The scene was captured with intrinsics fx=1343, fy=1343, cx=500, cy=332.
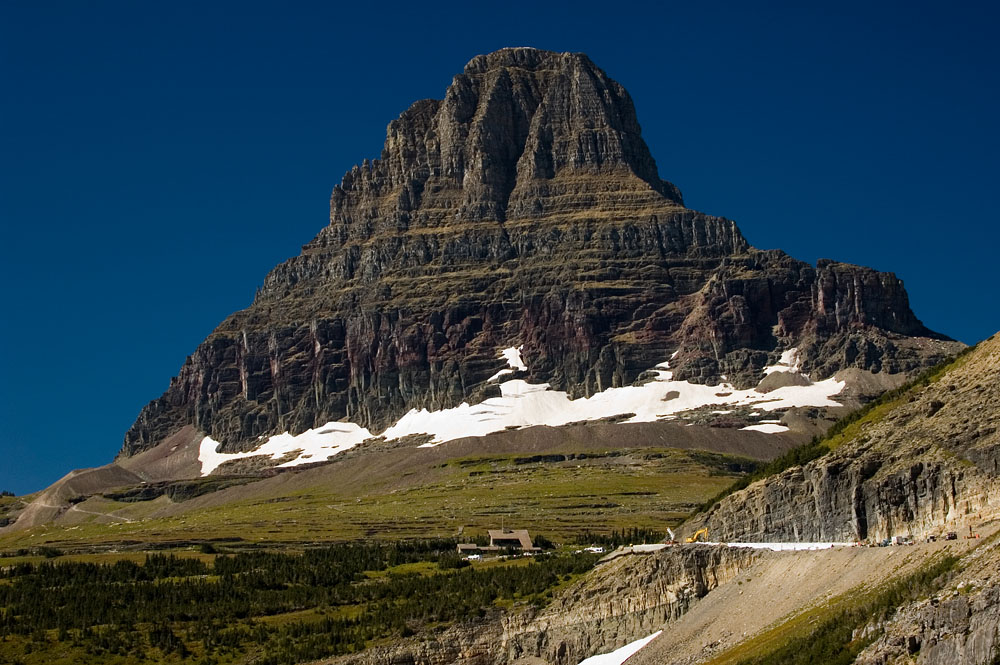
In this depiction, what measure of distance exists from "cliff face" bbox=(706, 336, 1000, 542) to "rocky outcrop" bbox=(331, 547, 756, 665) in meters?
5.37

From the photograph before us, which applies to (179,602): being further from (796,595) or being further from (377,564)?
(796,595)

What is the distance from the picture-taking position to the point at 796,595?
78.1 meters

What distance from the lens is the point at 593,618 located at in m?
101

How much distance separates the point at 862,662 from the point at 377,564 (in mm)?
123793

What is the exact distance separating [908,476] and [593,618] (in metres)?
28.7

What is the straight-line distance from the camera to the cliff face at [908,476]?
7781 centimetres

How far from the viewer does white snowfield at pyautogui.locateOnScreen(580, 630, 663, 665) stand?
91619mm

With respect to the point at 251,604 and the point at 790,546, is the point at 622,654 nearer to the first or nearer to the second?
the point at 790,546

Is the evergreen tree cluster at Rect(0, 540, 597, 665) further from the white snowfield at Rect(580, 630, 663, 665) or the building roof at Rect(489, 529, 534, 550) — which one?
the white snowfield at Rect(580, 630, 663, 665)

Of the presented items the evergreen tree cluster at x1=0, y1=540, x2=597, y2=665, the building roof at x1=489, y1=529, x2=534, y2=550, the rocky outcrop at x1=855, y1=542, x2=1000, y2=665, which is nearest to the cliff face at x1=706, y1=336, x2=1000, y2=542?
the rocky outcrop at x1=855, y1=542, x2=1000, y2=665

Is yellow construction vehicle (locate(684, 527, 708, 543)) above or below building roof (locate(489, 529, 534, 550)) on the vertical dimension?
below

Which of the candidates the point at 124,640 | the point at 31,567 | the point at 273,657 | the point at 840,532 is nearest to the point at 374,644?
the point at 273,657

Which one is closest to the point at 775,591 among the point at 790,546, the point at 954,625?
the point at 790,546

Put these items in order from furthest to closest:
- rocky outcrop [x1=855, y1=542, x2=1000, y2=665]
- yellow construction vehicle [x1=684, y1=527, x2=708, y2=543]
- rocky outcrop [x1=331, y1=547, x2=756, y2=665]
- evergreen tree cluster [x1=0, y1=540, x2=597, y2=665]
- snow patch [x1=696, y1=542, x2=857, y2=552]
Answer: evergreen tree cluster [x1=0, y1=540, x2=597, y2=665]
yellow construction vehicle [x1=684, y1=527, x2=708, y2=543]
rocky outcrop [x1=331, y1=547, x2=756, y2=665]
snow patch [x1=696, y1=542, x2=857, y2=552]
rocky outcrop [x1=855, y1=542, x2=1000, y2=665]
